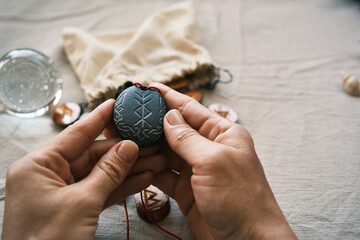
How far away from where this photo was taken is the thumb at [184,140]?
87 centimetres

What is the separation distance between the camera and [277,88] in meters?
1.58

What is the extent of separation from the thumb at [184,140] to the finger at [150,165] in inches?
5.7

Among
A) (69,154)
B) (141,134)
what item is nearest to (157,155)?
(141,134)

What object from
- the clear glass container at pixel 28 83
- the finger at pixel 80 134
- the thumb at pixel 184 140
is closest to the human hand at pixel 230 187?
the thumb at pixel 184 140

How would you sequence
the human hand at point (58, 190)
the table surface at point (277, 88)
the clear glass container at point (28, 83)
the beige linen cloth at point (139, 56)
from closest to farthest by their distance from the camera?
the human hand at point (58, 190) → the table surface at point (277, 88) → the clear glass container at point (28, 83) → the beige linen cloth at point (139, 56)

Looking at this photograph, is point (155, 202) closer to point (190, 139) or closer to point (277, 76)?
point (190, 139)

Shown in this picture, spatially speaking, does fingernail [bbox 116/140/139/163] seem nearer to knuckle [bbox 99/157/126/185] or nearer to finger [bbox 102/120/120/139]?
knuckle [bbox 99/157/126/185]

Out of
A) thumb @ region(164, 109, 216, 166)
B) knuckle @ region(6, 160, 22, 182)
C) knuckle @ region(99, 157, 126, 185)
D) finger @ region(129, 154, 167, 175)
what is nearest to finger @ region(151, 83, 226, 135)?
thumb @ region(164, 109, 216, 166)

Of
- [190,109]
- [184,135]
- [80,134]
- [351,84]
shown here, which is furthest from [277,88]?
[80,134]

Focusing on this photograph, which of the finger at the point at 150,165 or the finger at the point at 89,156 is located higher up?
the finger at the point at 89,156

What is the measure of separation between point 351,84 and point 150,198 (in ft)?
3.79

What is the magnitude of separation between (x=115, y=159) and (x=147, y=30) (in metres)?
0.95

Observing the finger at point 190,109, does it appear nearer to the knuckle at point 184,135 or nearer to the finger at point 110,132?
the knuckle at point 184,135

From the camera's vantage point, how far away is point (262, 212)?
0.86 metres
